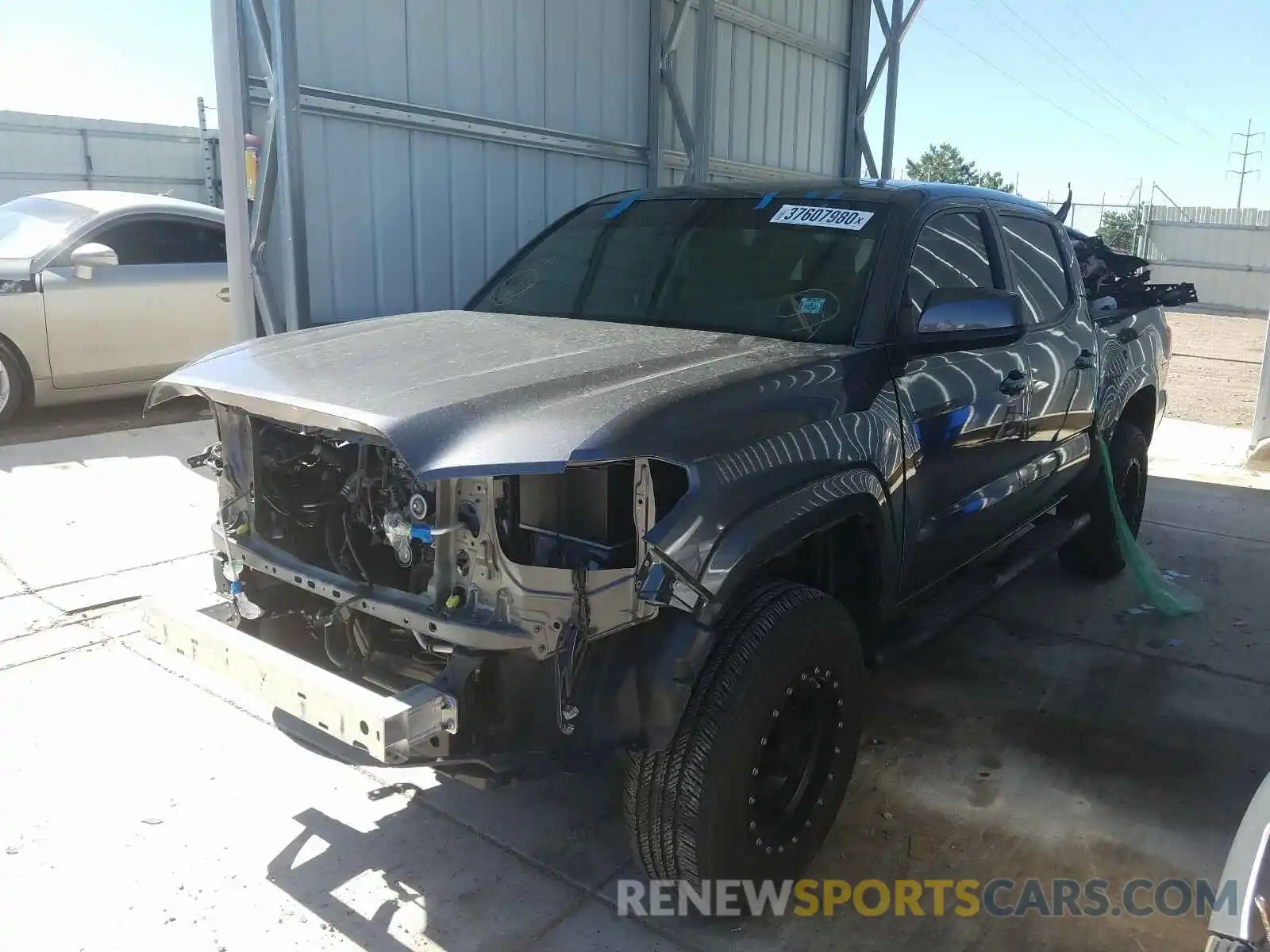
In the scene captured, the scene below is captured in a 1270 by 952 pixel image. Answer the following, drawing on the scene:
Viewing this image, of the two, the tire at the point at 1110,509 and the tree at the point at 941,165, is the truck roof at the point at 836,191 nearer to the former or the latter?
the tire at the point at 1110,509

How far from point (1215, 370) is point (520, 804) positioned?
15103mm

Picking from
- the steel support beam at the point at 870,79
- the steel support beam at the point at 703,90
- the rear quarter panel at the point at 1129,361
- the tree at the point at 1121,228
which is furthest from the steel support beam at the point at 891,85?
the tree at the point at 1121,228

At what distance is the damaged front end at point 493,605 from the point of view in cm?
226

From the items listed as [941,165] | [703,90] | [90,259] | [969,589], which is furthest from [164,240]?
[941,165]

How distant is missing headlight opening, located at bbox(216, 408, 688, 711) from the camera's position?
2.27 meters

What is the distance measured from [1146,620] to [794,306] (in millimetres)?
2769

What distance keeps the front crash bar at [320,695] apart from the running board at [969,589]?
1.48 meters

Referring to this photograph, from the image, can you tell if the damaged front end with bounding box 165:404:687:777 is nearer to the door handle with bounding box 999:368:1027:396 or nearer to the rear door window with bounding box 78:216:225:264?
the door handle with bounding box 999:368:1027:396

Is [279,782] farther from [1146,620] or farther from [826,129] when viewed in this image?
[826,129]

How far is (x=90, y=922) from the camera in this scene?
2.57 m

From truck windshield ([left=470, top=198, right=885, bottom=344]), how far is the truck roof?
5 cm

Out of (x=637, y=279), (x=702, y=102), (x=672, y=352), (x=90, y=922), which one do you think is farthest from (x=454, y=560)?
(x=702, y=102)

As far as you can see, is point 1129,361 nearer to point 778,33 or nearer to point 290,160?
point 290,160

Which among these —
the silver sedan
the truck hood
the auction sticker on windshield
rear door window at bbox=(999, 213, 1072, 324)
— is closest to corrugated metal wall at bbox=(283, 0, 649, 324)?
the silver sedan
